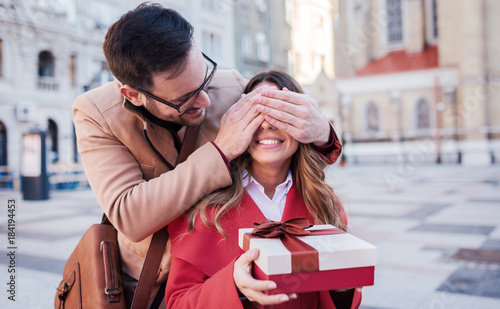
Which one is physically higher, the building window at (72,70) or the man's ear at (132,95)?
the building window at (72,70)

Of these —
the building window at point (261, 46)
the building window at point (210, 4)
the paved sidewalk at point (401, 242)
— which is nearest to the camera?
the paved sidewalk at point (401, 242)

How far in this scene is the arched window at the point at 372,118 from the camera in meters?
27.8

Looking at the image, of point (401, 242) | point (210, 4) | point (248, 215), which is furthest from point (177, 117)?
point (210, 4)

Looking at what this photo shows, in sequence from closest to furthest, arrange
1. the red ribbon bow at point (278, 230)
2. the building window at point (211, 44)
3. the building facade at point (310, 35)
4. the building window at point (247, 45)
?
1. the red ribbon bow at point (278, 230)
2. the building window at point (211, 44)
3. the building window at point (247, 45)
4. the building facade at point (310, 35)

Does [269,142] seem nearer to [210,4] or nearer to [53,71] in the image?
[53,71]

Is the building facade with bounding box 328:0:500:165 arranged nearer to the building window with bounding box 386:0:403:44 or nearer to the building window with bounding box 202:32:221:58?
the building window with bounding box 386:0:403:44

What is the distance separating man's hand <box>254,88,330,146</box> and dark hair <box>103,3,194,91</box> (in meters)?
0.37

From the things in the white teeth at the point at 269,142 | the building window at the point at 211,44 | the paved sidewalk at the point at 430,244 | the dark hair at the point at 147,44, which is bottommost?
the paved sidewalk at the point at 430,244

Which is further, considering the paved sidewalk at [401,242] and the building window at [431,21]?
the building window at [431,21]

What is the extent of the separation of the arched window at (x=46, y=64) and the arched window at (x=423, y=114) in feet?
66.5

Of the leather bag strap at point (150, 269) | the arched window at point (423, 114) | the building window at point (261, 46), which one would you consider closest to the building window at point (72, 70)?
the building window at point (261, 46)

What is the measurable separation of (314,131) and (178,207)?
0.62 meters

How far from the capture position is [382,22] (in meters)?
29.6

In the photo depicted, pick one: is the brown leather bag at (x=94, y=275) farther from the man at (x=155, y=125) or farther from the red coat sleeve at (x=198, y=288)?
the red coat sleeve at (x=198, y=288)
